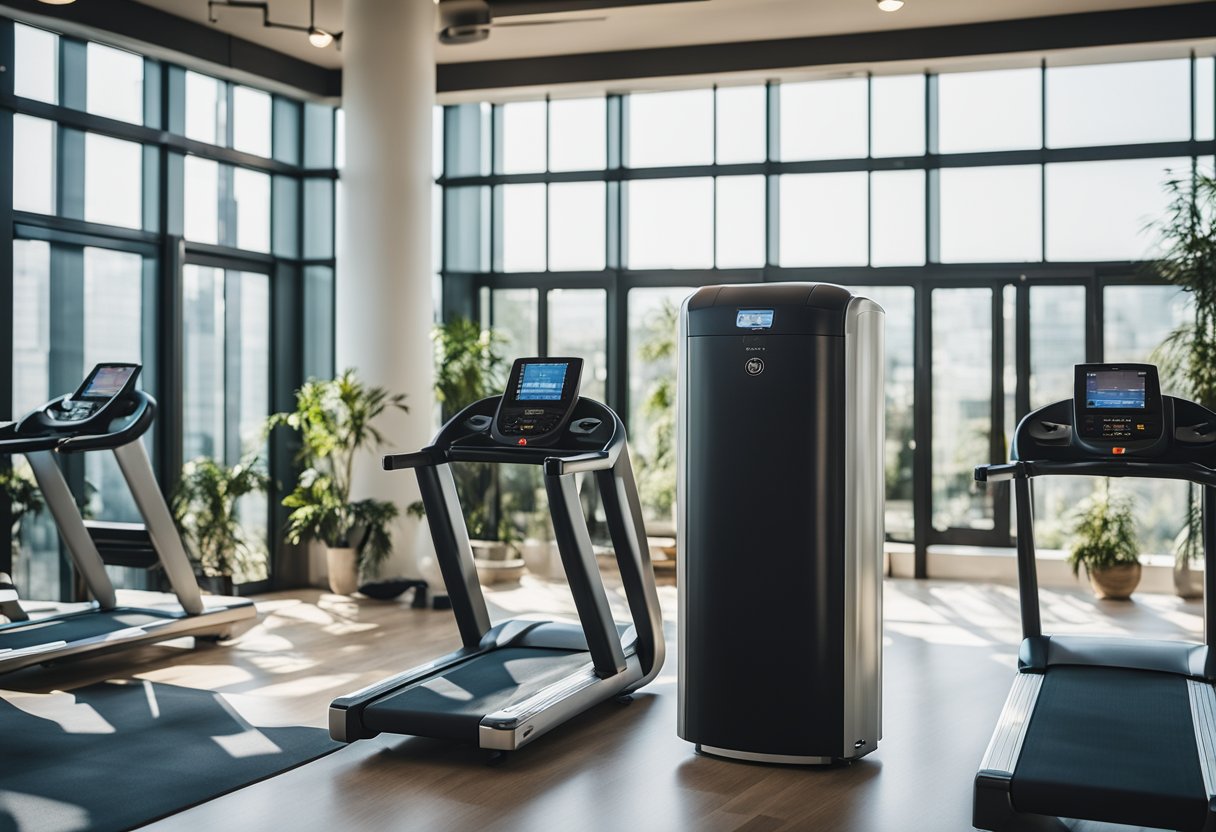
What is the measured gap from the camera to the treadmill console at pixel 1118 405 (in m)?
4.52

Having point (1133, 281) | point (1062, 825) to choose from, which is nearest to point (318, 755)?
point (1062, 825)

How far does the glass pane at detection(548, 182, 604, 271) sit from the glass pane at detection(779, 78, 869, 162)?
1395mm

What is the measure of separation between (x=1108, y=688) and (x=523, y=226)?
569 cm

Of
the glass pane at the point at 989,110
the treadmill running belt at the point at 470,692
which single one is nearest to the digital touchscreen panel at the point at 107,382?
the treadmill running belt at the point at 470,692

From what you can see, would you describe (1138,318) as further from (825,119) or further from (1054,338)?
(825,119)

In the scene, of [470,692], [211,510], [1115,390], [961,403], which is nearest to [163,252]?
[211,510]

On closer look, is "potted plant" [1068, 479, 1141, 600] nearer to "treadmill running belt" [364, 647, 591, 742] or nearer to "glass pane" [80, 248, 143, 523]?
"treadmill running belt" [364, 647, 591, 742]

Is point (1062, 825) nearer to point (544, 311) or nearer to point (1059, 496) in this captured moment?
point (1059, 496)

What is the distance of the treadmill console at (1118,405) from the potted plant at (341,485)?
13.8 ft

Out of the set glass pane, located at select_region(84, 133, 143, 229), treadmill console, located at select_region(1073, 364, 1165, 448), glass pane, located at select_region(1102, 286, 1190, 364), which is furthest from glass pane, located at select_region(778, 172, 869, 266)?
glass pane, located at select_region(84, 133, 143, 229)

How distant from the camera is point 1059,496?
7.96 metres

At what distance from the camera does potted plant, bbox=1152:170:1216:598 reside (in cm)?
693

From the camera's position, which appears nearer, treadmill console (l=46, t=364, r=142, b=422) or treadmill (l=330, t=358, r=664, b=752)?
treadmill (l=330, t=358, r=664, b=752)

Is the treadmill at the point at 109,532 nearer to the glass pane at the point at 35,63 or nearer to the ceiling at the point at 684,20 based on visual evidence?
the glass pane at the point at 35,63
